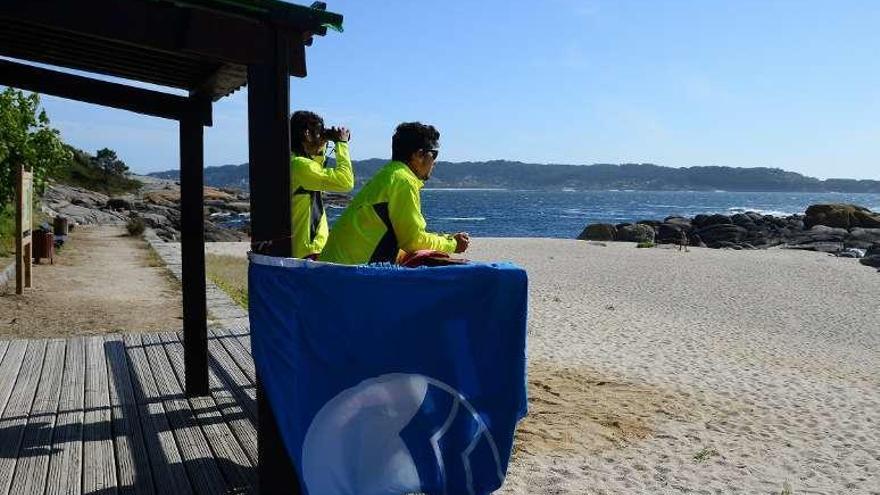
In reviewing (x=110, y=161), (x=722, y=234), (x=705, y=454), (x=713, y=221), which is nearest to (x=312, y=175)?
(x=705, y=454)

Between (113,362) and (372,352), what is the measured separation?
388 cm

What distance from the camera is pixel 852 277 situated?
76.0 feet

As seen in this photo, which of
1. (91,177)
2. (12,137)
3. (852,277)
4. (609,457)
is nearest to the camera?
(609,457)

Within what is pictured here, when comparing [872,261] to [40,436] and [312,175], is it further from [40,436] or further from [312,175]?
[40,436]


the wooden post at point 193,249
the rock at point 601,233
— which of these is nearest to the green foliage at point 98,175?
the rock at point 601,233

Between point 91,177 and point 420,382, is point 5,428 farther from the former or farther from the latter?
point 91,177

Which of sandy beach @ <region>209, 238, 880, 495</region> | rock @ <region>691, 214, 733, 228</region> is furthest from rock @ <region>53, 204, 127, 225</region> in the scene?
rock @ <region>691, 214, 733, 228</region>

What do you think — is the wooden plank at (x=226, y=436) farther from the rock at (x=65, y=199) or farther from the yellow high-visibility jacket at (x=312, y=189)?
the rock at (x=65, y=199)

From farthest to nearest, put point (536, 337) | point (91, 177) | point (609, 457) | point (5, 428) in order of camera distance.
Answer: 1. point (91, 177)
2. point (536, 337)
3. point (609, 457)
4. point (5, 428)

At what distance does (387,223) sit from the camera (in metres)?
3.49

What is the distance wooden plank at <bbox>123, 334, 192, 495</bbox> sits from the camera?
3.67 meters

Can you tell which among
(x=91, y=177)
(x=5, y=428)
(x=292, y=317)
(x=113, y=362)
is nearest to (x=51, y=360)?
(x=113, y=362)

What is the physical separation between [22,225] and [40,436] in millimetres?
6622

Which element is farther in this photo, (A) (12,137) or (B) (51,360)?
(A) (12,137)
